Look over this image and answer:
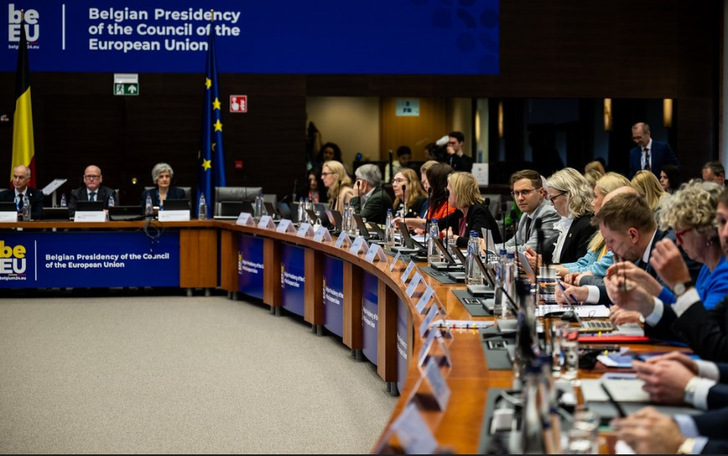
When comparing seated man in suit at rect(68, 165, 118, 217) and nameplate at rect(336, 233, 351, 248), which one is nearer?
nameplate at rect(336, 233, 351, 248)

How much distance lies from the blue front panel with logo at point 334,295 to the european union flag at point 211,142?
3.73 m

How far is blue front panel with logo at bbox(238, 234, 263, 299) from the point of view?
26.0ft

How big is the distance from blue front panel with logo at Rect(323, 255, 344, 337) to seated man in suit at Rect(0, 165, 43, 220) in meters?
3.39

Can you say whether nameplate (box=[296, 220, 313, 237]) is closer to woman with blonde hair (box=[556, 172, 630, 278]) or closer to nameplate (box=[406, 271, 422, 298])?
woman with blonde hair (box=[556, 172, 630, 278])

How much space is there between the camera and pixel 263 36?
11.0 metres

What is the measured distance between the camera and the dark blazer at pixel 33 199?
8.53m

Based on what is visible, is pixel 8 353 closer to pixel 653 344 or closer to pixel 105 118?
pixel 653 344

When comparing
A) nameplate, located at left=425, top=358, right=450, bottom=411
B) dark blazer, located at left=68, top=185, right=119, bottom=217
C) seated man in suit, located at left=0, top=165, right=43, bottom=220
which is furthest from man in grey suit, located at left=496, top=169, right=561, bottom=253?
seated man in suit, located at left=0, top=165, right=43, bottom=220

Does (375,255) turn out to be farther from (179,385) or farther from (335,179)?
(335,179)

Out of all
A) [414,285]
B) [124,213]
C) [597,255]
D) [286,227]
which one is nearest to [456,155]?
[286,227]

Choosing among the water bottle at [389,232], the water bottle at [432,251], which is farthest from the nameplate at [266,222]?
the water bottle at [432,251]

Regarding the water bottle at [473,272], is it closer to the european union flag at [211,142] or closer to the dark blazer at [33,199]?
the dark blazer at [33,199]

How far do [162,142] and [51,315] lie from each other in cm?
413

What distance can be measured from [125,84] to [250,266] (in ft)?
12.8
